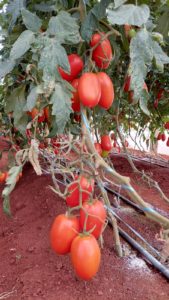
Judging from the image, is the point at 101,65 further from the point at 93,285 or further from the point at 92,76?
the point at 93,285

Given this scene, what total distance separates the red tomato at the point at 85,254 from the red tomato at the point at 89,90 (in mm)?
354

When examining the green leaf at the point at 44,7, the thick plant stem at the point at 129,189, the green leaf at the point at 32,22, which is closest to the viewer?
the thick plant stem at the point at 129,189

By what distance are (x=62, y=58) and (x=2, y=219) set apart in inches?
67.9

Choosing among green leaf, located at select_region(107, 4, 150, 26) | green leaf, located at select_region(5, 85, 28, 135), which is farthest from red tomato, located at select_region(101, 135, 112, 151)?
green leaf, located at select_region(107, 4, 150, 26)

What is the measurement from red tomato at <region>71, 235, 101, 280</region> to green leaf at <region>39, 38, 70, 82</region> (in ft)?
1.36

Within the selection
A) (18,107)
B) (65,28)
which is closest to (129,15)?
(65,28)

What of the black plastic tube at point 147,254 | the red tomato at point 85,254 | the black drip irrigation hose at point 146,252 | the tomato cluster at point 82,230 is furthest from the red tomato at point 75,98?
the black plastic tube at point 147,254

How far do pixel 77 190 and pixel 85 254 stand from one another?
165 millimetres

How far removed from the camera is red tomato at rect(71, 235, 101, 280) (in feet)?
2.76

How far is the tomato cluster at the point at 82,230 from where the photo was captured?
2.79 feet

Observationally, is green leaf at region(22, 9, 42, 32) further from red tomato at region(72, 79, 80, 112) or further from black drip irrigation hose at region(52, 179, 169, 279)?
black drip irrigation hose at region(52, 179, 169, 279)

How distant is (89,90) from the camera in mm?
908

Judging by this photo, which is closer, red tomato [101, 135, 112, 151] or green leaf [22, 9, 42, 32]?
green leaf [22, 9, 42, 32]

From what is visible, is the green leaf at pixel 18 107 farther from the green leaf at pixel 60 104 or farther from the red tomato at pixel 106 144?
the red tomato at pixel 106 144
